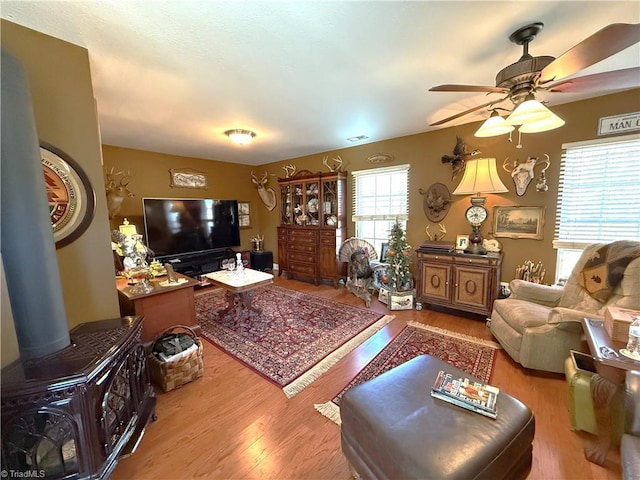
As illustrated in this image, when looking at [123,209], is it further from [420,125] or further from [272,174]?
[420,125]

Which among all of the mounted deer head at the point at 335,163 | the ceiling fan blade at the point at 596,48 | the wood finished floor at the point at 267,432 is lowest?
the wood finished floor at the point at 267,432

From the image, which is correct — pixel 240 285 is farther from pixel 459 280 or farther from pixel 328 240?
pixel 459 280

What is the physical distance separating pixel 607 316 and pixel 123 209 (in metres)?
5.79

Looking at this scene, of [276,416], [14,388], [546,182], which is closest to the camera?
[14,388]

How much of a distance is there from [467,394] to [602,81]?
2.06 meters

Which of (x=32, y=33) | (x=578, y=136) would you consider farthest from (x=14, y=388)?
(x=578, y=136)

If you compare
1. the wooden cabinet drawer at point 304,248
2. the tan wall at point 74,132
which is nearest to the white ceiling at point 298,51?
the tan wall at point 74,132

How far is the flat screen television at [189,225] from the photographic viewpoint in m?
4.16

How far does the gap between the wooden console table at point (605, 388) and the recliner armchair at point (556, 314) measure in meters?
0.55

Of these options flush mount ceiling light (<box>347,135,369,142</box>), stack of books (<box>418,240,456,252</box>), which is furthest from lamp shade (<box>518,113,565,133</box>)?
flush mount ceiling light (<box>347,135,369,142</box>)

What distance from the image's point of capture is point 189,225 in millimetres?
4555

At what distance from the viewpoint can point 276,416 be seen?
1.74 metres

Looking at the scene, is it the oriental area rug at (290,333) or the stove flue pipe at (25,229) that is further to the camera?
the oriental area rug at (290,333)

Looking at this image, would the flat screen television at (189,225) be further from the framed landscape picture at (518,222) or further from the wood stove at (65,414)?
the framed landscape picture at (518,222)
